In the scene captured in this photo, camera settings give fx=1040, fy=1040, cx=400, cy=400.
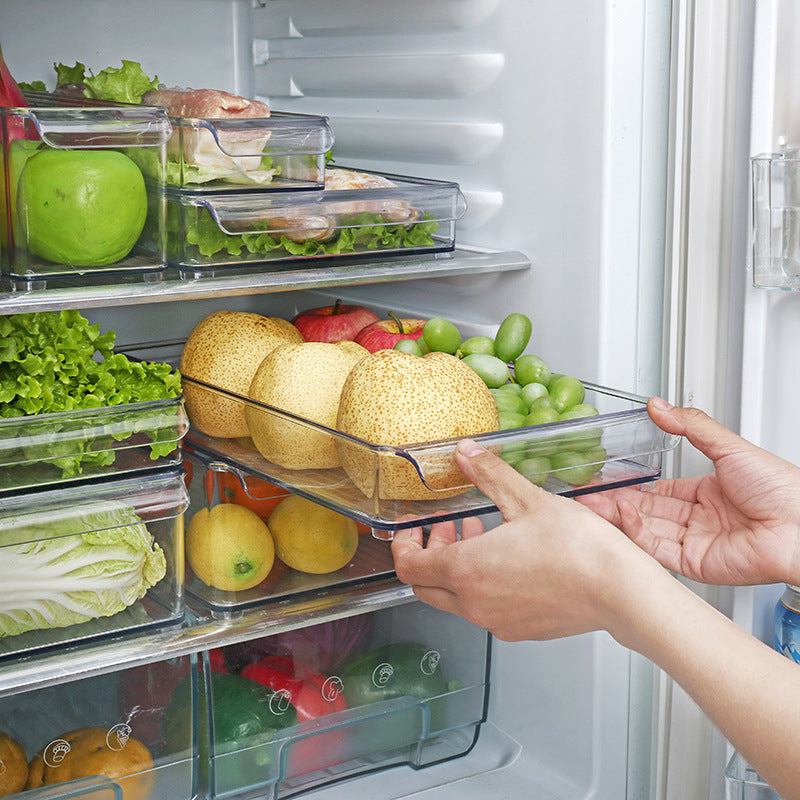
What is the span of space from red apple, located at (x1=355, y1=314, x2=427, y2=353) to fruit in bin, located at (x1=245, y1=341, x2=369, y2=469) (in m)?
0.19

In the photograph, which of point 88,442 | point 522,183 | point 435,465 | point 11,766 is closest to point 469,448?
point 435,465

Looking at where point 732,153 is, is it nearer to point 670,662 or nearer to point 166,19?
point 670,662

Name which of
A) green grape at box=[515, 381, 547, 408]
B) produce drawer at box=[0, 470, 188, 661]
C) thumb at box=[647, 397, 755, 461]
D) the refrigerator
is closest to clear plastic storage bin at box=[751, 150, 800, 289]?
the refrigerator

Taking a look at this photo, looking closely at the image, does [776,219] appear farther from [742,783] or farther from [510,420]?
[742,783]

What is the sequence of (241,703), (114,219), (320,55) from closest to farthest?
(114,219) → (241,703) → (320,55)

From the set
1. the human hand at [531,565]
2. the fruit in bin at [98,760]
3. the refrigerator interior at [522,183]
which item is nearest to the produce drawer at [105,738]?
the fruit in bin at [98,760]

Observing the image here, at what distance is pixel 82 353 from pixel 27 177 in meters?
0.20

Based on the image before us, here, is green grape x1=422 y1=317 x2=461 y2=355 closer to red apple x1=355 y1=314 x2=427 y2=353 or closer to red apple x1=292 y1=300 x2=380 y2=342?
red apple x1=355 y1=314 x2=427 y2=353

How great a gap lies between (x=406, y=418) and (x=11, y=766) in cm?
59

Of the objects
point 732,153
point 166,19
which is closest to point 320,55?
point 166,19

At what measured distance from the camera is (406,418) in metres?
1.03

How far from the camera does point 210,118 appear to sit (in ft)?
4.02

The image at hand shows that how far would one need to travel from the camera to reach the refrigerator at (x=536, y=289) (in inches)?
45.4

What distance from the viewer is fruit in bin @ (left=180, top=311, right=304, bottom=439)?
1220 mm
